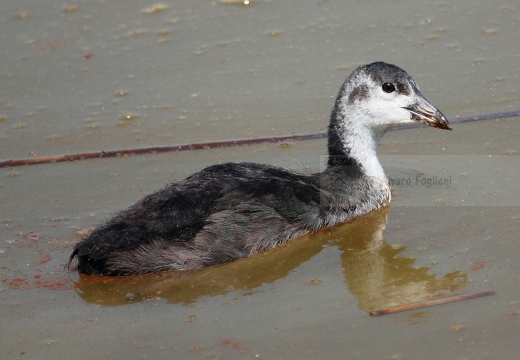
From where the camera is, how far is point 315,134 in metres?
7.01

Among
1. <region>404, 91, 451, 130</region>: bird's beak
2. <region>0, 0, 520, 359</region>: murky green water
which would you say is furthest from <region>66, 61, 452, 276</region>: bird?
<region>0, 0, 520, 359</region>: murky green water

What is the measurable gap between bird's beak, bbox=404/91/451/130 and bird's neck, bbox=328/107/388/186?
0.32 metres

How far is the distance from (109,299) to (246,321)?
83 cm

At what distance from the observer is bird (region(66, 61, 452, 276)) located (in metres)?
5.34

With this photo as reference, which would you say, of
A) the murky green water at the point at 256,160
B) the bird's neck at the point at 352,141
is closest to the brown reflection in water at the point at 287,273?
the murky green water at the point at 256,160

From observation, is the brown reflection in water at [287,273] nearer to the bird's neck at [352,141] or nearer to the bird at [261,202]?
the bird at [261,202]

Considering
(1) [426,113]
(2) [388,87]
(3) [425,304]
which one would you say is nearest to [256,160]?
(2) [388,87]

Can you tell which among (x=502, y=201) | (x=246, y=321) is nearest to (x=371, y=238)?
(x=502, y=201)

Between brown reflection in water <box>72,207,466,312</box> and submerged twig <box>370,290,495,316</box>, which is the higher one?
submerged twig <box>370,290,495,316</box>

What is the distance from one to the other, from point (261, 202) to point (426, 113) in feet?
4.61

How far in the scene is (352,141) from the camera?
6.43 metres

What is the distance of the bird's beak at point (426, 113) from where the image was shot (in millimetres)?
6305

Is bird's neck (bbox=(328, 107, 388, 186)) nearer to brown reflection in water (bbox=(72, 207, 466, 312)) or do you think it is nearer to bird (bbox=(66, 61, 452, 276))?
bird (bbox=(66, 61, 452, 276))

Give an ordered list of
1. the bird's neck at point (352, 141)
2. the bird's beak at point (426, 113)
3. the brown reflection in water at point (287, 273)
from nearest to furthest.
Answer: the brown reflection in water at point (287, 273) < the bird's beak at point (426, 113) < the bird's neck at point (352, 141)
